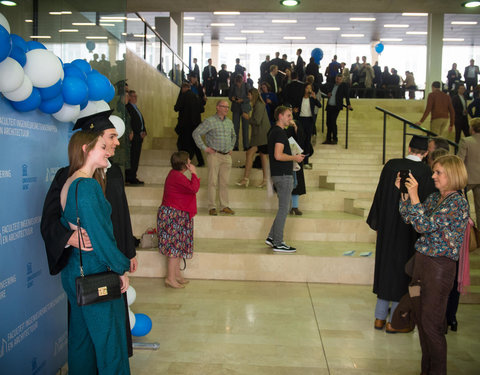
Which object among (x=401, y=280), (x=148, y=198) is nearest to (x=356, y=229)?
(x=401, y=280)

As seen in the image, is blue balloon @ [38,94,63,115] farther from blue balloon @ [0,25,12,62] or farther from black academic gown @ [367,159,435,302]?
black academic gown @ [367,159,435,302]

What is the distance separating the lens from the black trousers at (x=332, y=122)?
9602 millimetres

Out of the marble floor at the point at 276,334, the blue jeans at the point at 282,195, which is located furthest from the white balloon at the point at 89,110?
the blue jeans at the point at 282,195

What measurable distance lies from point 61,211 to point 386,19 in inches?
756

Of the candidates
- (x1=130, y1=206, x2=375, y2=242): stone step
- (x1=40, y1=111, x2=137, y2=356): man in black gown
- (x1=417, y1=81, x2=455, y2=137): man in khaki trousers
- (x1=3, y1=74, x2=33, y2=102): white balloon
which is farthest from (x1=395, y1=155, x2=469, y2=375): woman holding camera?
(x1=417, y1=81, x2=455, y2=137): man in khaki trousers

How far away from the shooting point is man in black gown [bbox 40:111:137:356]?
2.27m

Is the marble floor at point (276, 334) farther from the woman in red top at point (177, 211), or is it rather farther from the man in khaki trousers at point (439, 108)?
the man in khaki trousers at point (439, 108)

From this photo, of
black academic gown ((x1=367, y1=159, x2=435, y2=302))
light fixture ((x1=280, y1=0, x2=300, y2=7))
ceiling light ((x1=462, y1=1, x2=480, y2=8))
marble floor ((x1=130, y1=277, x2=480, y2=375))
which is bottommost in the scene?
marble floor ((x1=130, y1=277, x2=480, y2=375))

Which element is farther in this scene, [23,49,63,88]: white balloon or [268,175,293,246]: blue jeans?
[268,175,293,246]: blue jeans

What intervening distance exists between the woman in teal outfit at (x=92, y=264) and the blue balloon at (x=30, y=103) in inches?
15.3

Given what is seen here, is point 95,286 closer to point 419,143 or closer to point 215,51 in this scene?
point 419,143

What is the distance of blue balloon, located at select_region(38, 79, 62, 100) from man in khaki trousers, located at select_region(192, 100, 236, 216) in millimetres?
3996

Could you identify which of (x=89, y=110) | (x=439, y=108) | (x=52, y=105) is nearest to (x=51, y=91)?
(x=52, y=105)

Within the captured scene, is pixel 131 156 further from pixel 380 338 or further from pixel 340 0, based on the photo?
pixel 380 338
